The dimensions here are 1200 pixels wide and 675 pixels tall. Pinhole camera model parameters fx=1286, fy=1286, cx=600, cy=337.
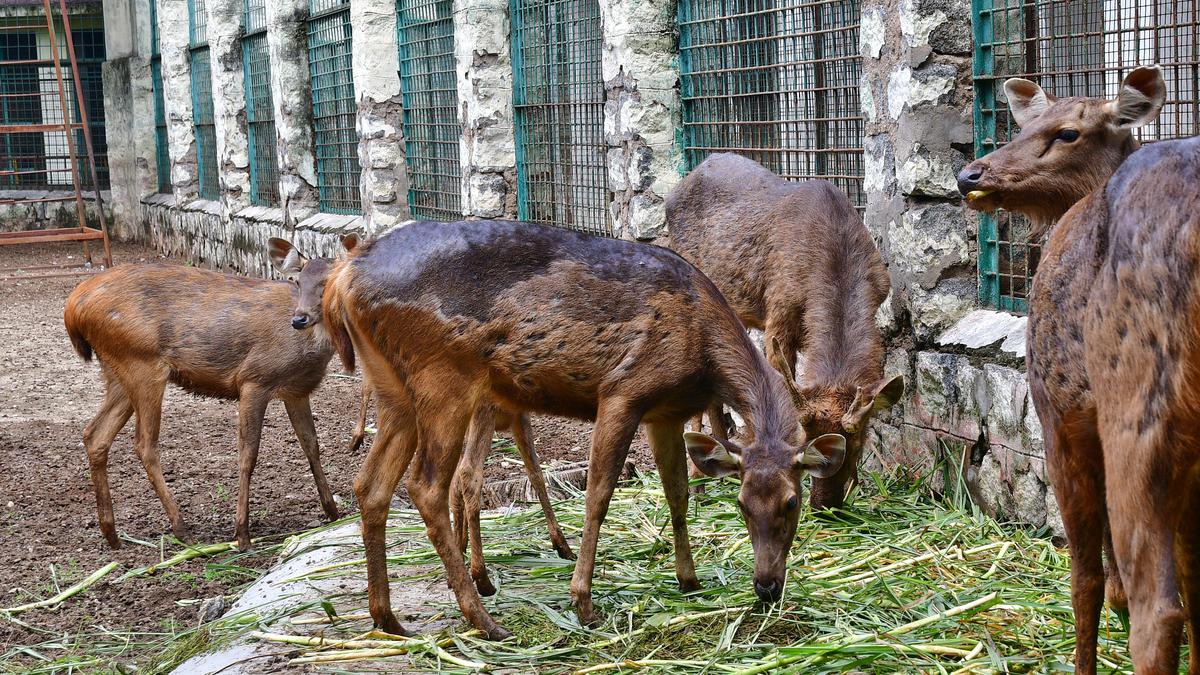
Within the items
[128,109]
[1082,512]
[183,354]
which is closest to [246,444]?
[183,354]

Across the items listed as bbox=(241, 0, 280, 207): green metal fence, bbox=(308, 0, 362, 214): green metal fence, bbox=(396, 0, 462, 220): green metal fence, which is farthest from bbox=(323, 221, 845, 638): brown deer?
bbox=(241, 0, 280, 207): green metal fence

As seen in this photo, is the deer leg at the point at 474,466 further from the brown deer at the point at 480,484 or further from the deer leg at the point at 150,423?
the deer leg at the point at 150,423

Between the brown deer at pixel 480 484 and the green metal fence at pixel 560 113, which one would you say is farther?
the green metal fence at pixel 560 113

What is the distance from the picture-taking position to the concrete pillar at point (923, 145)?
6.00 m

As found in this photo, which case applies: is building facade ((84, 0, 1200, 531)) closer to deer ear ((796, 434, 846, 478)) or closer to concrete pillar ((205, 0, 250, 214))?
deer ear ((796, 434, 846, 478))

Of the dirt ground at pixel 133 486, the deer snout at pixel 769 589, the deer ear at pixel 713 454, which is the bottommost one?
the dirt ground at pixel 133 486

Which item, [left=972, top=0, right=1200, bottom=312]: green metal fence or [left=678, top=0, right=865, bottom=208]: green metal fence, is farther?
[left=678, top=0, right=865, bottom=208]: green metal fence

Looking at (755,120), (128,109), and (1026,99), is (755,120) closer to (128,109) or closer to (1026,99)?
(1026,99)

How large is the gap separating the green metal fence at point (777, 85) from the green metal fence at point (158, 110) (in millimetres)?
14134

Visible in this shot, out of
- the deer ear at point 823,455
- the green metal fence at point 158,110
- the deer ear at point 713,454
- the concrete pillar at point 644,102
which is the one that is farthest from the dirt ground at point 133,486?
the green metal fence at point 158,110

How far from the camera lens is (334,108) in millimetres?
14383

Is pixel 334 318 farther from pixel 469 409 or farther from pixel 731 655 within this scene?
pixel 731 655

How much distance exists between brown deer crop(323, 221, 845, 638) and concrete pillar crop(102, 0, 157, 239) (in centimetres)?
1748

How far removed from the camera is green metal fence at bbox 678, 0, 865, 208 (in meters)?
7.11
